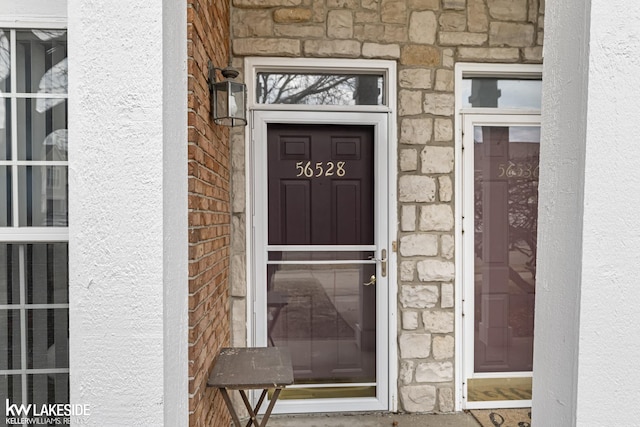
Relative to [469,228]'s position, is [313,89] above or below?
above

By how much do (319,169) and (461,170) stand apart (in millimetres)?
1049

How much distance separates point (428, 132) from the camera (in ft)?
9.65

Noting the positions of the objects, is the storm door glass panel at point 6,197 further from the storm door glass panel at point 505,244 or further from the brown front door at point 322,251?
the storm door glass panel at point 505,244

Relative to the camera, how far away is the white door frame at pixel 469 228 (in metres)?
3.01

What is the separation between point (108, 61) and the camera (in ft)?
3.67

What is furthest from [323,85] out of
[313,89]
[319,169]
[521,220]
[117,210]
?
[117,210]

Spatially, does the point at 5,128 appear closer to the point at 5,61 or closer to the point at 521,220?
the point at 5,61

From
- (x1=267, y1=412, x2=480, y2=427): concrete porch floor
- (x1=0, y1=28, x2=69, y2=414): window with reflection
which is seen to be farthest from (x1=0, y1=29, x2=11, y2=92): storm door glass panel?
(x1=267, y1=412, x2=480, y2=427): concrete porch floor

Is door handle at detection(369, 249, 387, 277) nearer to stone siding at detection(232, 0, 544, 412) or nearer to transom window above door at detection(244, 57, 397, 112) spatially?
stone siding at detection(232, 0, 544, 412)

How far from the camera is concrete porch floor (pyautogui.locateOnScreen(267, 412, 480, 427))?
2799 millimetres

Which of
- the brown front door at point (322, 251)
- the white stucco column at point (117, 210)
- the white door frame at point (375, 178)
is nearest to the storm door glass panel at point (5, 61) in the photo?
the white stucco column at point (117, 210)

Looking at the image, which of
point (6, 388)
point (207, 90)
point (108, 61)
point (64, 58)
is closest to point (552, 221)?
point (108, 61)

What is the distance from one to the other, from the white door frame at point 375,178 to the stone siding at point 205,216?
0.31m

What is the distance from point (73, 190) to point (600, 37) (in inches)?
59.6
